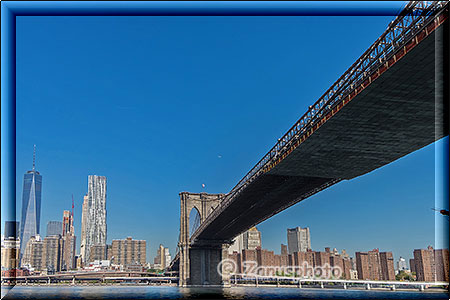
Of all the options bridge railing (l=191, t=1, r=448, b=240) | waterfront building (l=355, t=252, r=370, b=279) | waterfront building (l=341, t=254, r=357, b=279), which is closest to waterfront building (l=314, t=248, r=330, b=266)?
waterfront building (l=341, t=254, r=357, b=279)

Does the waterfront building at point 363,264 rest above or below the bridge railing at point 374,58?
below

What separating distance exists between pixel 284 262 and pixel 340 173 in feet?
430

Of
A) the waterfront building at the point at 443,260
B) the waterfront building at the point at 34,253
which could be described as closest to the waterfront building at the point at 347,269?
the waterfront building at the point at 443,260

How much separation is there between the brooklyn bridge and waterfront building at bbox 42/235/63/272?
140524mm

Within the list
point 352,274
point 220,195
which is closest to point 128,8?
point 220,195

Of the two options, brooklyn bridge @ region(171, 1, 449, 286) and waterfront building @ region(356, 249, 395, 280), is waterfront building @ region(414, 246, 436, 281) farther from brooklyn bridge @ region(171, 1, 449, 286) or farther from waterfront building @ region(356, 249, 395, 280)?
brooklyn bridge @ region(171, 1, 449, 286)

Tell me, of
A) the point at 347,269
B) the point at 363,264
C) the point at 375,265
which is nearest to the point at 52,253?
the point at 347,269

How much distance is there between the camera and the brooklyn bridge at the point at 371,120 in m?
20.6

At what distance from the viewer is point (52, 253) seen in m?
185

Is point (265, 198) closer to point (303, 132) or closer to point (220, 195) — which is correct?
point (303, 132)

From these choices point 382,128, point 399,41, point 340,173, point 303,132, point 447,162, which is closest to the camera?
point 447,162

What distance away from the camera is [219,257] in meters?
95.3

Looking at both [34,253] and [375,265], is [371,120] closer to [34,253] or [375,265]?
[375,265]

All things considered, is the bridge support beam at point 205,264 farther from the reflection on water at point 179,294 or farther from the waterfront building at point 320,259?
the waterfront building at point 320,259
